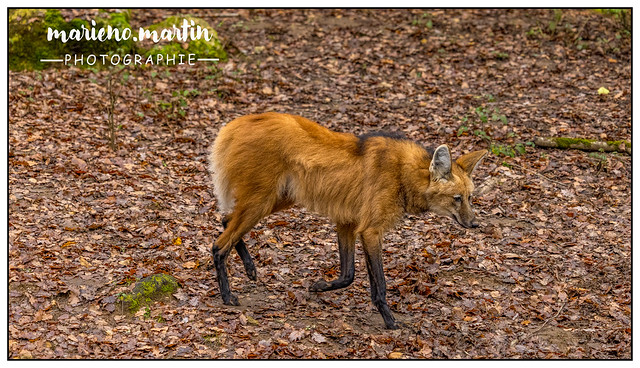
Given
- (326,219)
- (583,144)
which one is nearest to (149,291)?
(326,219)

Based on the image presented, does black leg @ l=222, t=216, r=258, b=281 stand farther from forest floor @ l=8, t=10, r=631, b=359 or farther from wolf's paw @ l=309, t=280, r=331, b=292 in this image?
wolf's paw @ l=309, t=280, r=331, b=292

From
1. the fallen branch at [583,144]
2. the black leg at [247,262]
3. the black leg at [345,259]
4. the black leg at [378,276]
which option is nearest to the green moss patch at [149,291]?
the black leg at [247,262]

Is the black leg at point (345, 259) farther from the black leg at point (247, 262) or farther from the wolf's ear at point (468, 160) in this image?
the wolf's ear at point (468, 160)

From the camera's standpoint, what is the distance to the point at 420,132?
32.6 ft

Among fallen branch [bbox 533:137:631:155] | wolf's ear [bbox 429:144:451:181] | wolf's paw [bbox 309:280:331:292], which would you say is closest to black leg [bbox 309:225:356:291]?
wolf's paw [bbox 309:280:331:292]

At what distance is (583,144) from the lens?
9.51 m

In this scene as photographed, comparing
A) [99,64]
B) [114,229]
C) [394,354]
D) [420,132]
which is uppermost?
[99,64]

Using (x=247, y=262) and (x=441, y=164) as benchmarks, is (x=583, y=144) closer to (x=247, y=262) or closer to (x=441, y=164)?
(x=441, y=164)

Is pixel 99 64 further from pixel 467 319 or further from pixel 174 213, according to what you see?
pixel 467 319

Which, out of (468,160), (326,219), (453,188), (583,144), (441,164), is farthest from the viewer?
(583,144)

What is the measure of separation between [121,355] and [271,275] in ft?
6.38

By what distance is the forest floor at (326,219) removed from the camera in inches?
214

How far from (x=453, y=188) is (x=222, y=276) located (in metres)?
2.17

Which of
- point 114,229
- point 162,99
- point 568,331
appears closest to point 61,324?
point 114,229
